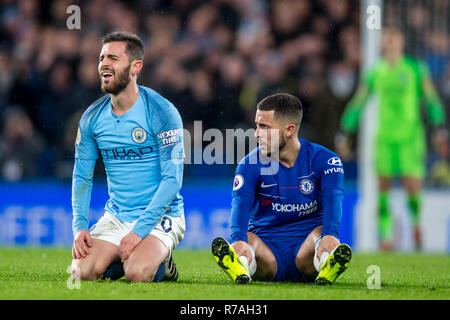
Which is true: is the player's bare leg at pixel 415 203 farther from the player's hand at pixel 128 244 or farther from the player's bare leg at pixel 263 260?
the player's hand at pixel 128 244

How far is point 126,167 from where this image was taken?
5133 mm

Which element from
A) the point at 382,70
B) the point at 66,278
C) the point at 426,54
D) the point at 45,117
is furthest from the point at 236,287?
the point at 426,54

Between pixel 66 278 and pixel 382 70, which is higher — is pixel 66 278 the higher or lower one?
the lower one

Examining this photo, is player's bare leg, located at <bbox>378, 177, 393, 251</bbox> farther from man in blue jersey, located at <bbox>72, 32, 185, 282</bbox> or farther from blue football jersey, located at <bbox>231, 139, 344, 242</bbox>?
man in blue jersey, located at <bbox>72, 32, 185, 282</bbox>

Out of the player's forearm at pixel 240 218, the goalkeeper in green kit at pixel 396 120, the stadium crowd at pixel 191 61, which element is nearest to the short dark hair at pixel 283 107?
the player's forearm at pixel 240 218

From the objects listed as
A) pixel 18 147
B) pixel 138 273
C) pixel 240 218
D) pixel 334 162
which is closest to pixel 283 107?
pixel 334 162

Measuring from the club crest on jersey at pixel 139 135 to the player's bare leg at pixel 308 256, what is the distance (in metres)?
1.34

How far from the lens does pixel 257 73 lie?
1125cm

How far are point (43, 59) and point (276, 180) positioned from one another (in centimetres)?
687

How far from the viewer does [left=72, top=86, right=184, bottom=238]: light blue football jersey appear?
5.01 m

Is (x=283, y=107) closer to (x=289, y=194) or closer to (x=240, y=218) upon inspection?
(x=289, y=194)

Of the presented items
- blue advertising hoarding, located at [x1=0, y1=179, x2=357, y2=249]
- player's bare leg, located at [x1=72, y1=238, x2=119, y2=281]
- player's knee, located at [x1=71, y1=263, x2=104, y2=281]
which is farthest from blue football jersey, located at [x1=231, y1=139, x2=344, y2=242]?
blue advertising hoarding, located at [x1=0, y1=179, x2=357, y2=249]

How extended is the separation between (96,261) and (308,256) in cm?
145
